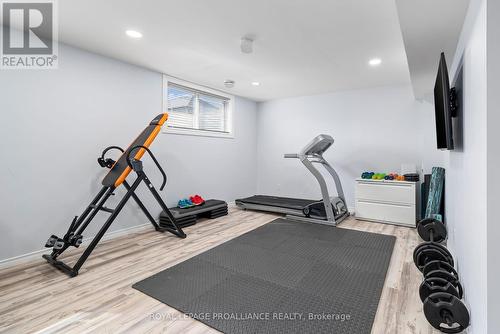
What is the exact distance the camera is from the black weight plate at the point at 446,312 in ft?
4.81

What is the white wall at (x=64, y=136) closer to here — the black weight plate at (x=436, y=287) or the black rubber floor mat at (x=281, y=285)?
the black rubber floor mat at (x=281, y=285)

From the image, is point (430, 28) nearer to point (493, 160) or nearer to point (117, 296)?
point (493, 160)

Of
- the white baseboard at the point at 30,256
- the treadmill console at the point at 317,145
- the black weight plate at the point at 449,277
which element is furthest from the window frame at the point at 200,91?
the black weight plate at the point at 449,277

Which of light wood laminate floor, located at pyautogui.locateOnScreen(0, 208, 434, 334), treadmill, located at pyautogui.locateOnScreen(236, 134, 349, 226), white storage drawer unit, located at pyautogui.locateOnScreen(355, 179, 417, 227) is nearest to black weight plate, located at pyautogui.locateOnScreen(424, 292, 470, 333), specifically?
light wood laminate floor, located at pyautogui.locateOnScreen(0, 208, 434, 334)

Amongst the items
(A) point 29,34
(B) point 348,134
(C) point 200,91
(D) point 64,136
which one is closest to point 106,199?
(D) point 64,136

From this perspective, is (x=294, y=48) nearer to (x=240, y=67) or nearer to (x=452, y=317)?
(x=240, y=67)

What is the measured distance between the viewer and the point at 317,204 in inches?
171

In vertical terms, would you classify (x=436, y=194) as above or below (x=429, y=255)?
above

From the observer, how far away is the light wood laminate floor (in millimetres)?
1630

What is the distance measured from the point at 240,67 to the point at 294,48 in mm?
939

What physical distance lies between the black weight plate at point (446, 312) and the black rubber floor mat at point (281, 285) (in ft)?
1.18

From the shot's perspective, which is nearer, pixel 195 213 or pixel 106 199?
pixel 106 199

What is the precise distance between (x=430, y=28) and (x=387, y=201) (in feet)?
9.27

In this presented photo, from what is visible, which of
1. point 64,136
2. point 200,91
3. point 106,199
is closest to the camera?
point 106,199
